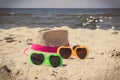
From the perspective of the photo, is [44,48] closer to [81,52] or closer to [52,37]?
[52,37]

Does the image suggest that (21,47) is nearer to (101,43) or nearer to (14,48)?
(14,48)

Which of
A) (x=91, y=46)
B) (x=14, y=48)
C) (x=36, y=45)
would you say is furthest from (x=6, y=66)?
(x=91, y=46)

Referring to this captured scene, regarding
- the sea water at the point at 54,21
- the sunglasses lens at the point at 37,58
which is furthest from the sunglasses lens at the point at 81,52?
the sea water at the point at 54,21

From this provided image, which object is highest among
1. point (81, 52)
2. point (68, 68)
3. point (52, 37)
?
point (52, 37)

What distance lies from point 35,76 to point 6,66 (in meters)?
0.26

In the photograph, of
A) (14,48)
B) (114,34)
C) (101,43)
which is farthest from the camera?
(114,34)

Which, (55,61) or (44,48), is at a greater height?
(44,48)

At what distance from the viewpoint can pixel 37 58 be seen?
8.14 ft

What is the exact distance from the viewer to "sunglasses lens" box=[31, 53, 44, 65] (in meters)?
2.44

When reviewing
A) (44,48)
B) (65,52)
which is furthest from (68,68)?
(44,48)

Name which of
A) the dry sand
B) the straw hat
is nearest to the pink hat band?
the straw hat

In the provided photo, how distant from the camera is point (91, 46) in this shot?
3342 millimetres

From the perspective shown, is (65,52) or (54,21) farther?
(54,21)

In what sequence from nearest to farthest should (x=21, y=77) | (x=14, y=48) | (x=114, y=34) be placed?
(x=21, y=77)
(x=14, y=48)
(x=114, y=34)
